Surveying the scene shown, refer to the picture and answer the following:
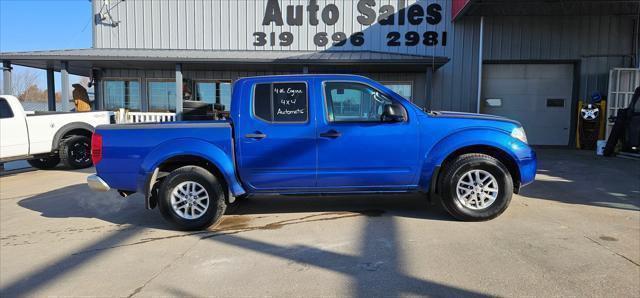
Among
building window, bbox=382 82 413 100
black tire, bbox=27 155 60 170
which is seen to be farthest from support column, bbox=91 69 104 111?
building window, bbox=382 82 413 100

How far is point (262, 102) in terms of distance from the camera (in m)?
5.41

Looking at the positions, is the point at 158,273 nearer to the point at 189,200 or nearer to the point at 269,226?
the point at 189,200

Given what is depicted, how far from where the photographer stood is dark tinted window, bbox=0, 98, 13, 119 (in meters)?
9.41

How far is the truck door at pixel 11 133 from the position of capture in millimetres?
9266

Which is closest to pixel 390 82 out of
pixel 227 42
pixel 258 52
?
pixel 258 52

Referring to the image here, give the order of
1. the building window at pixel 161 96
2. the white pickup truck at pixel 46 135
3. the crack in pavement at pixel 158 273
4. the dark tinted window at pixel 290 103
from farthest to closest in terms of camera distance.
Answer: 1. the building window at pixel 161 96
2. the white pickup truck at pixel 46 135
3. the dark tinted window at pixel 290 103
4. the crack in pavement at pixel 158 273

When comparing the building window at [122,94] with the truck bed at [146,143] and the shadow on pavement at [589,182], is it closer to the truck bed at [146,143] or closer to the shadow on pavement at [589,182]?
the truck bed at [146,143]

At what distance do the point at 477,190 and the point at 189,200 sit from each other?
349cm

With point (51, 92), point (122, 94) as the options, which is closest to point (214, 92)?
point (122, 94)

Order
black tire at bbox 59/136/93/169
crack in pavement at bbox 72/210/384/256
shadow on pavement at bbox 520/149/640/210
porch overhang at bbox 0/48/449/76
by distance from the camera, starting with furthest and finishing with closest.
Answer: porch overhang at bbox 0/48/449/76 < black tire at bbox 59/136/93/169 < shadow on pavement at bbox 520/149/640/210 < crack in pavement at bbox 72/210/384/256

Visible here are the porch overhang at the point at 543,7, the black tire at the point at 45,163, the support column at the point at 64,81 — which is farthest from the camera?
the support column at the point at 64,81


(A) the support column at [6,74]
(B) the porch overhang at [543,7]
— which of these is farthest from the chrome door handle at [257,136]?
(A) the support column at [6,74]

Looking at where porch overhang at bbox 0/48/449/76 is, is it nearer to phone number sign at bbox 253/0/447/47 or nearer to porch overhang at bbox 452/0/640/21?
phone number sign at bbox 253/0/447/47

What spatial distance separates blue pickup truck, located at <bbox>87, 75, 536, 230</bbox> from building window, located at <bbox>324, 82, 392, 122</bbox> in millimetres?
12
